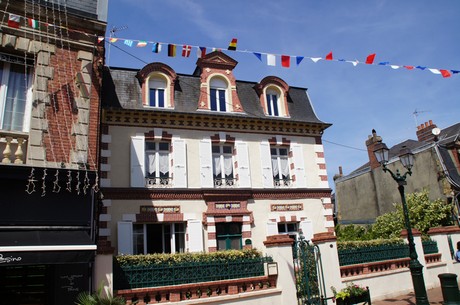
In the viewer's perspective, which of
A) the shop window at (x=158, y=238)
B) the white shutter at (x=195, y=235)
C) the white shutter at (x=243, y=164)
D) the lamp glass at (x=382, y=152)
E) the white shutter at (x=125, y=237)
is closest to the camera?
the lamp glass at (x=382, y=152)

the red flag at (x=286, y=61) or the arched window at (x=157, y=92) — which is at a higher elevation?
the arched window at (x=157, y=92)

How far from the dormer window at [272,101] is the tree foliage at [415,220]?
703cm

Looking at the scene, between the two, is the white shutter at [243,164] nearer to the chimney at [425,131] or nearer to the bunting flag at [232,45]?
the bunting flag at [232,45]

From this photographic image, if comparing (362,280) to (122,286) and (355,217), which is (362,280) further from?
(355,217)

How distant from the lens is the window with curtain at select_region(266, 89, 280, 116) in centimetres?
1614

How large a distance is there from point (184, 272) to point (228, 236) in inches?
232

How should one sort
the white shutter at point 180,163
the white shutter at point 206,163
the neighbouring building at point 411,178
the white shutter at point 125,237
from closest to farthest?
the white shutter at point 125,237 → the white shutter at point 180,163 → the white shutter at point 206,163 → the neighbouring building at point 411,178

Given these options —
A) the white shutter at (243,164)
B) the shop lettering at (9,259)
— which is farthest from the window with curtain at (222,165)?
the shop lettering at (9,259)

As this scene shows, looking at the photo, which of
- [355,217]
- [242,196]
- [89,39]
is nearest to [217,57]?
[242,196]

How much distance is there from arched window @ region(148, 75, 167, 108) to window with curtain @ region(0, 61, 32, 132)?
19.9 feet

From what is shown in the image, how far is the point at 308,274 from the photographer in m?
8.70

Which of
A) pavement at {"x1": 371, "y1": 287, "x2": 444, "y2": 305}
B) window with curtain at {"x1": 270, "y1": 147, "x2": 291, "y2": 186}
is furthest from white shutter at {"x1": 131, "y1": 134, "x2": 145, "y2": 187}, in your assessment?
pavement at {"x1": 371, "y1": 287, "x2": 444, "y2": 305}

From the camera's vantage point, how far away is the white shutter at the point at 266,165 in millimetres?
14781

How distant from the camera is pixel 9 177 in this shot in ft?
23.6
